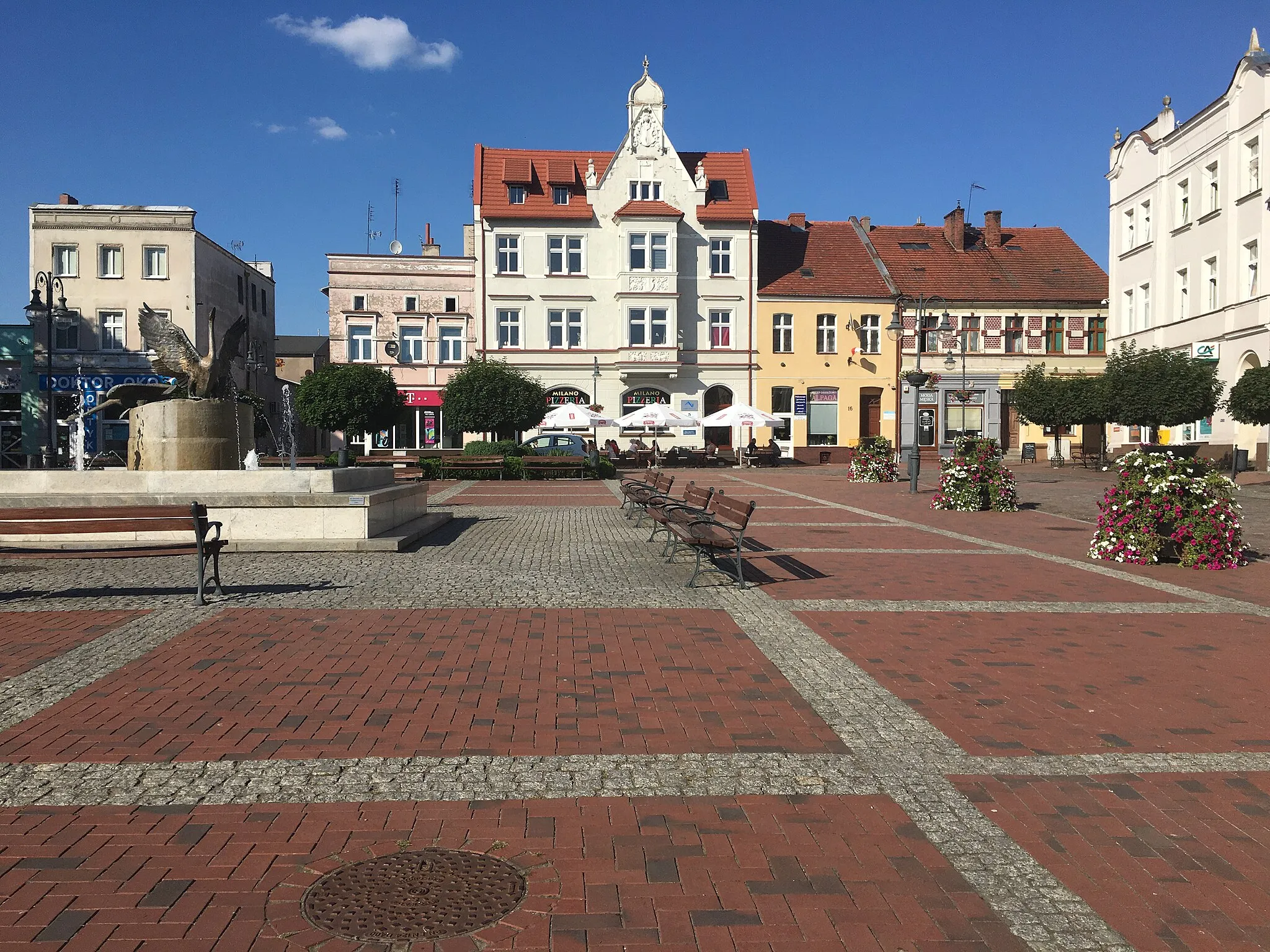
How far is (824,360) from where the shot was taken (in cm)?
4653

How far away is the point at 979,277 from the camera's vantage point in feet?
162

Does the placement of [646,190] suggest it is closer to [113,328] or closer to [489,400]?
[489,400]

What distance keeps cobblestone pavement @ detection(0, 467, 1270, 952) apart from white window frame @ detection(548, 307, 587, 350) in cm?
3637

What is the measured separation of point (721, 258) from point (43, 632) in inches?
1612

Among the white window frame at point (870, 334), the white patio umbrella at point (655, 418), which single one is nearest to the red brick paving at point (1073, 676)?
the white patio umbrella at point (655, 418)

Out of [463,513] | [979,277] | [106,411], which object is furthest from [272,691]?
[979,277]

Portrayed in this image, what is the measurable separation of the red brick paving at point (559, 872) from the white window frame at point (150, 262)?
1747 inches

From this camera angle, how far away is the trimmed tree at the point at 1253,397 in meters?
23.8

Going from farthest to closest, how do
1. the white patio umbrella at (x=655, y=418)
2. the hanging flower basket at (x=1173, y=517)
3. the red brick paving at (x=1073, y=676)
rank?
the white patio umbrella at (x=655, y=418)
the hanging flower basket at (x=1173, y=517)
the red brick paving at (x=1073, y=676)

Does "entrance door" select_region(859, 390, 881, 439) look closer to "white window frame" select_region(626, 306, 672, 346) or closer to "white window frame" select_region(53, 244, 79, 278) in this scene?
"white window frame" select_region(626, 306, 672, 346)

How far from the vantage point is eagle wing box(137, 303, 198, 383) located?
43.3 ft

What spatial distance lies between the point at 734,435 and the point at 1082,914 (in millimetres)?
42150

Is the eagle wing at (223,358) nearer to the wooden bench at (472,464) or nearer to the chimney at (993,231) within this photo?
the wooden bench at (472,464)

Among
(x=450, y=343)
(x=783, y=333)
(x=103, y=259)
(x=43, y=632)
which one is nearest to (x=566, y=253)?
(x=450, y=343)
